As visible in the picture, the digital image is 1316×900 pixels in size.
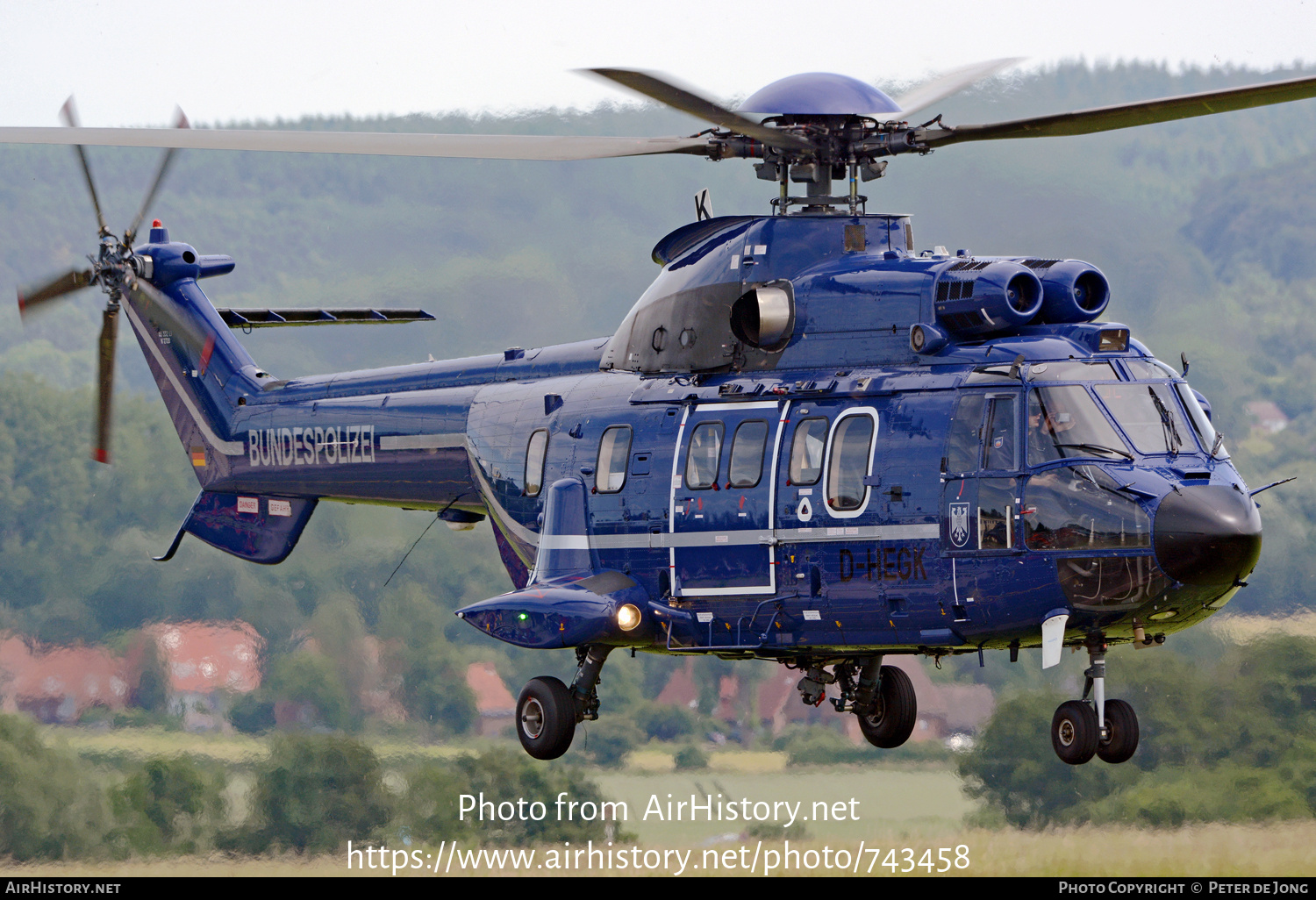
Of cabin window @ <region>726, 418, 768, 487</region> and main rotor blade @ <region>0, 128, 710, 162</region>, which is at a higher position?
main rotor blade @ <region>0, 128, 710, 162</region>

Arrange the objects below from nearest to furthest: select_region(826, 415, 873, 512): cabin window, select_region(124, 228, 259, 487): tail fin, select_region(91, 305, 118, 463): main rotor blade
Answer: select_region(826, 415, 873, 512): cabin window, select_region(91, 305, 118, 463): main rotor blade, select_region(124, 228, 259, 487): tail fin

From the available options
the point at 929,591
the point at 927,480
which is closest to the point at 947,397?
the point at 927,480

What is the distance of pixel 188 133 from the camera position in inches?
497

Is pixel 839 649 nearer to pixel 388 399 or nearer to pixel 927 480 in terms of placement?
pixel 927 480

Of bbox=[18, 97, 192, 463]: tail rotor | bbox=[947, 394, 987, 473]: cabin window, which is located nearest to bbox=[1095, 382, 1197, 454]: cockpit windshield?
bbox=[947, 394, 987, 473]: cabin window

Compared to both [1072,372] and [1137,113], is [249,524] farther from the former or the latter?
[1137,113]

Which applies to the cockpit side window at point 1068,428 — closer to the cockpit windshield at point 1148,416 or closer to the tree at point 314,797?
the cockpit windshield at point 1148,416

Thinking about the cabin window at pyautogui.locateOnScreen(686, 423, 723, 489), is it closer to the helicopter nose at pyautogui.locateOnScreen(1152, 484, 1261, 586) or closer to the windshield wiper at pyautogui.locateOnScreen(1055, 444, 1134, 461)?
the windshield wiper at pyautogui.locateOnScreen(1055, 444, 1134, 461)

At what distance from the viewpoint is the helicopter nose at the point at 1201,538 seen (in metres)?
10.4

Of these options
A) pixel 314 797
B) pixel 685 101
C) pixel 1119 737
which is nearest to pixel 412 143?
pixel 685 101

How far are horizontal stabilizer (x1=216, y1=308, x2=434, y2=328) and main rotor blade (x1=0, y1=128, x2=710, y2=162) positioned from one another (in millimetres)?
4948

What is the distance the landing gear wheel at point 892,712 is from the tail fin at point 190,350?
712 cm

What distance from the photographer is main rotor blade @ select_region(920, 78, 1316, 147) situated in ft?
35.0

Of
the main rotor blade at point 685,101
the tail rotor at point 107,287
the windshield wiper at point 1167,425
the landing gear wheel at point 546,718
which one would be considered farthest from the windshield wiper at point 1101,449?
the tail rotor at point 107,287
